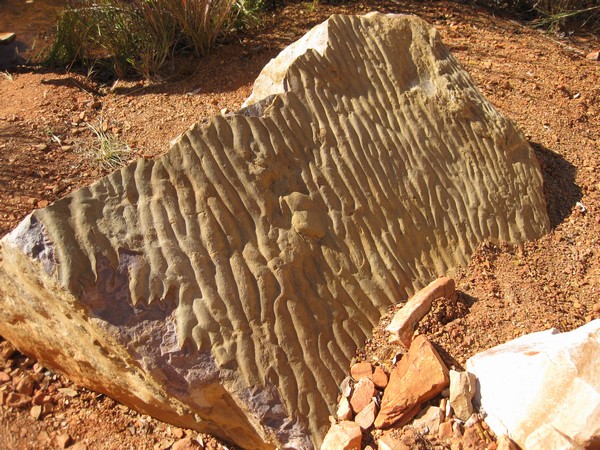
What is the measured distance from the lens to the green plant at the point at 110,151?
4273mm

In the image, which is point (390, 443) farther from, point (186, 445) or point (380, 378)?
point (186, 445)

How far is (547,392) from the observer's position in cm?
247

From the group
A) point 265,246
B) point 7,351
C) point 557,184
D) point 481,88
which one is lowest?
point 7,351

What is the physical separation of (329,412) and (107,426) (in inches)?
38.2

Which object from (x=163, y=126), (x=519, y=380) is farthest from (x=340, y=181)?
(x=163, y=126)

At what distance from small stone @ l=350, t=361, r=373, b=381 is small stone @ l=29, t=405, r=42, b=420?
4.47 ft

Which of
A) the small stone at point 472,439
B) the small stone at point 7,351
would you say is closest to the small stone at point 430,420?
the small stone at point 472,439

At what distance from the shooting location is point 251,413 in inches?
104

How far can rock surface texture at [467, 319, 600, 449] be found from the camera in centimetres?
239

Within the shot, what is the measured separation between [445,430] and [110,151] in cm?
274

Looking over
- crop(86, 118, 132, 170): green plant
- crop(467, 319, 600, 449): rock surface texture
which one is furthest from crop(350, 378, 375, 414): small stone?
crop(86, 118, 132, 170): green plant

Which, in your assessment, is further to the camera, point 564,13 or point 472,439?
point 564,13

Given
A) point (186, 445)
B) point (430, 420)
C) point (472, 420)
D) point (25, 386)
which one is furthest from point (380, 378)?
point (25, 386)

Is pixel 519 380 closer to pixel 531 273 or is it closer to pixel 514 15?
pixel 531 273
